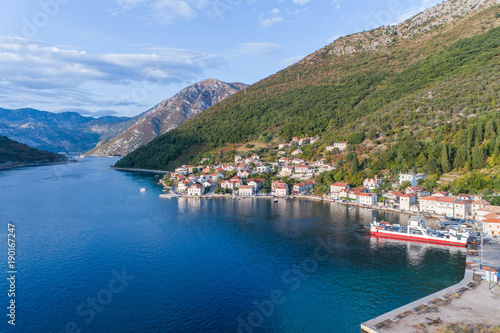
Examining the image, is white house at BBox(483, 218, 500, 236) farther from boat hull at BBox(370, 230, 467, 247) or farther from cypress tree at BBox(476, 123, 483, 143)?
cypress tree at BBox(476, 123, 483, 143)

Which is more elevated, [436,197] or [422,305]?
[436,197]

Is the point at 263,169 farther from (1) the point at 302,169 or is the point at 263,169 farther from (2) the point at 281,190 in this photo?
(2) the point at 281,190

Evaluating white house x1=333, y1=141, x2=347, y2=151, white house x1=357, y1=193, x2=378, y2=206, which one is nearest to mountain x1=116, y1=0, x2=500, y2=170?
white house x1=333, y1=141, x2=347, y2=151

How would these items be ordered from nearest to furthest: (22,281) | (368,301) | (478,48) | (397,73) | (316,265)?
(368,301)
(22,281)
(316,265)
(478,48)
(397,73)

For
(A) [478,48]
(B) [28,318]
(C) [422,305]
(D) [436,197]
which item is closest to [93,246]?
(B) [28,318]

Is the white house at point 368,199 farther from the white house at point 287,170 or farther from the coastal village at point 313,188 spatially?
the white house at point 287,170

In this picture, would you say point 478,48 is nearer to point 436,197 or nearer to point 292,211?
point 436,197
